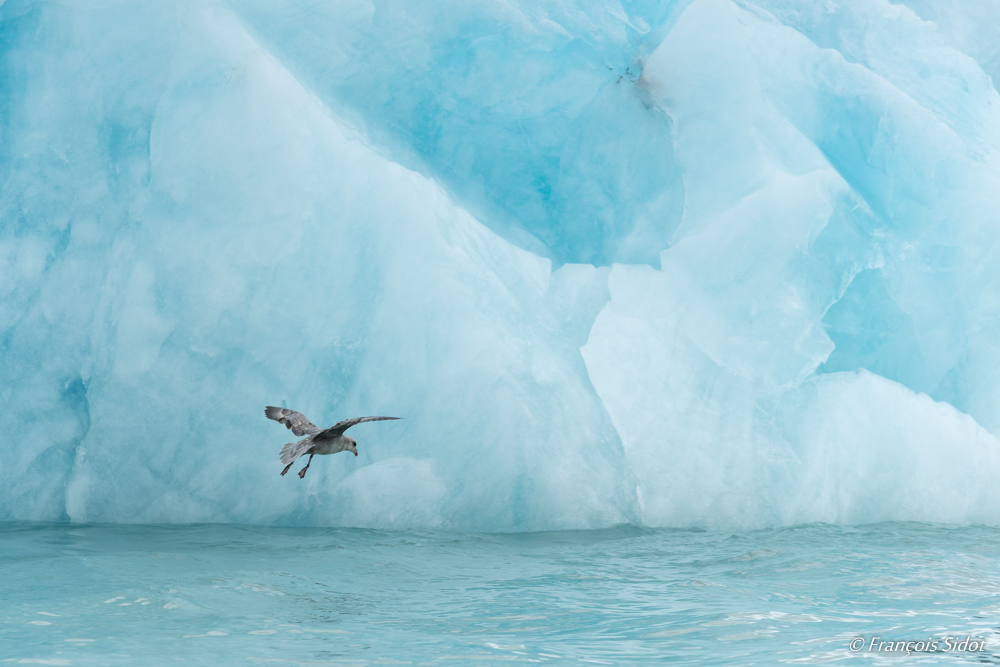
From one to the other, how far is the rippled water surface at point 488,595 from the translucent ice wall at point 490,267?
0.41 metres

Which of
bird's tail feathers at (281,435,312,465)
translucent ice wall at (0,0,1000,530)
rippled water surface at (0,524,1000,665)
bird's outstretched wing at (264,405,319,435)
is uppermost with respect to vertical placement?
translucent ice wall at (0,0,1000,530)

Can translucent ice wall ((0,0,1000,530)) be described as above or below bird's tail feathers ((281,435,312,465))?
above

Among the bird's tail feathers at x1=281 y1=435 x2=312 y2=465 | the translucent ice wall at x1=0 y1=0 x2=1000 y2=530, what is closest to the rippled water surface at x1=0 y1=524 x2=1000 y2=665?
the translucent ice wall at x1=0 y1=0 x2=1000 y2=530

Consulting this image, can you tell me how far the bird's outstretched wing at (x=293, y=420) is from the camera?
4.03m

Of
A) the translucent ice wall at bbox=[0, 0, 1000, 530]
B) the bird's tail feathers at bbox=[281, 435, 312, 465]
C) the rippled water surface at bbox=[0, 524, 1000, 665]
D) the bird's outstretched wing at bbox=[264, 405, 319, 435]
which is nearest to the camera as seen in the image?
the rippled water surface at bbox=[0, 524, 1000, 665]

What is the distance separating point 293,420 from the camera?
162 inches

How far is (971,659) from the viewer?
8.45 feet

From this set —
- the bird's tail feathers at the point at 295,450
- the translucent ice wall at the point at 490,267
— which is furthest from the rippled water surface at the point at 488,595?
the bird's tail feathers at the point at 295,450

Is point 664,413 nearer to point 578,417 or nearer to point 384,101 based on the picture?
point 578,417

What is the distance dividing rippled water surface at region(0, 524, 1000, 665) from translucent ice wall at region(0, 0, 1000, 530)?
0.41 m

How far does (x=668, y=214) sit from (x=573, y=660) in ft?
12.6

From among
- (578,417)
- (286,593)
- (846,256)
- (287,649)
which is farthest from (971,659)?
(846,256)

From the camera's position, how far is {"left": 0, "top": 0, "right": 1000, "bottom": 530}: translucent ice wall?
514 cm

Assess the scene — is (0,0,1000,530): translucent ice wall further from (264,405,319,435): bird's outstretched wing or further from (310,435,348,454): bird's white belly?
(310,435,348,454): bird's white belly
